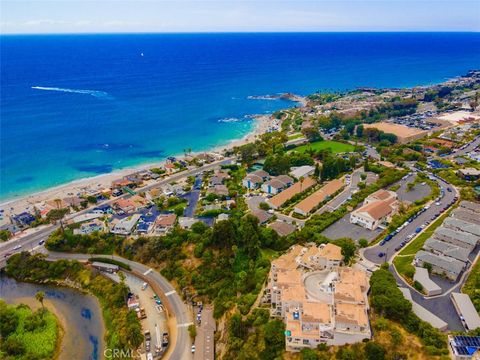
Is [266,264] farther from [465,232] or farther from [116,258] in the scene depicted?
[465,232]

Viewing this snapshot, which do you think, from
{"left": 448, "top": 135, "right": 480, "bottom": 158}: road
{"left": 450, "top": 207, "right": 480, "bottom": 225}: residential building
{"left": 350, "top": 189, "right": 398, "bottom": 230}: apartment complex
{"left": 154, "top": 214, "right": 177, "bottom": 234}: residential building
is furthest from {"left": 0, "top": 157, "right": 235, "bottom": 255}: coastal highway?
{"left": 448, "top": 135, "right": 480, "bottom": 158}: road

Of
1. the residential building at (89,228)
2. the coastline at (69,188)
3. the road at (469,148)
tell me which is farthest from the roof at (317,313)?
the road at (469,148)

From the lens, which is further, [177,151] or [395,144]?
[177,151]

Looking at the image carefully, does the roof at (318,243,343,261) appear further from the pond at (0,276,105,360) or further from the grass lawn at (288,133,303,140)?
the grass lawn at (288,133,303,140)

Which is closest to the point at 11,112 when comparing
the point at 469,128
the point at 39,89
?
the point at 39,89

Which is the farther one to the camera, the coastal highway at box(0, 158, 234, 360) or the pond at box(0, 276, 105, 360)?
the pond at box(0, 276, 105, 360)

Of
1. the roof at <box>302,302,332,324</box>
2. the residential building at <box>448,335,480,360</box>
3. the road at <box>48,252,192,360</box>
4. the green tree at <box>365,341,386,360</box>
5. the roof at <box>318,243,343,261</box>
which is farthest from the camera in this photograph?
the roof at <box>318,243,343,261</box>
